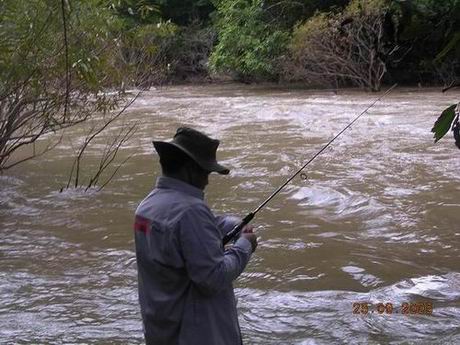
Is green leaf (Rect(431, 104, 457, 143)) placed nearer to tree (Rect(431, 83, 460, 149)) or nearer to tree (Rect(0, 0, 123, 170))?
tree (Rect(431, 83, 460, 149))

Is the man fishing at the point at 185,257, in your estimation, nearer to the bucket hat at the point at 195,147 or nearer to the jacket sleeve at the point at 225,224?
the bucket hat at the point at 195,147

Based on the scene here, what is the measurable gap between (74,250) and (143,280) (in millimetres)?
4466

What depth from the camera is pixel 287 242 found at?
6.91 metres

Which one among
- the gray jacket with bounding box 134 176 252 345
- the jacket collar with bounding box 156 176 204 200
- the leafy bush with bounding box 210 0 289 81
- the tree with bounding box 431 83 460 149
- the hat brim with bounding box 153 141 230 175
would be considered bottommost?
the gray jacket with bounding box 134 176 252 345

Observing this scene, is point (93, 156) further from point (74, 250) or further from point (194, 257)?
point (194, 257)

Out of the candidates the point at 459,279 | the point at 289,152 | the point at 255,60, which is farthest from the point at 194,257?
the point at 255,60

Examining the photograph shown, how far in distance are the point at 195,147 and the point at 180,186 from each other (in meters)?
0.16

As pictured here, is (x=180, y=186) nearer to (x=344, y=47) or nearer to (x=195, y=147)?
(x=195, y=147)

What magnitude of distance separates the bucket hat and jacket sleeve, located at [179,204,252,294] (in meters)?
0.18

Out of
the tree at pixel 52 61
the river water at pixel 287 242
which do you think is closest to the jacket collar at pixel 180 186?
the river water at pixel 287 242

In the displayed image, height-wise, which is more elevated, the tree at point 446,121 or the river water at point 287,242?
the tree at point 446,121

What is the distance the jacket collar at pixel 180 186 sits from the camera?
2.54m

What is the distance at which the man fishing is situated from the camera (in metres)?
2.44
